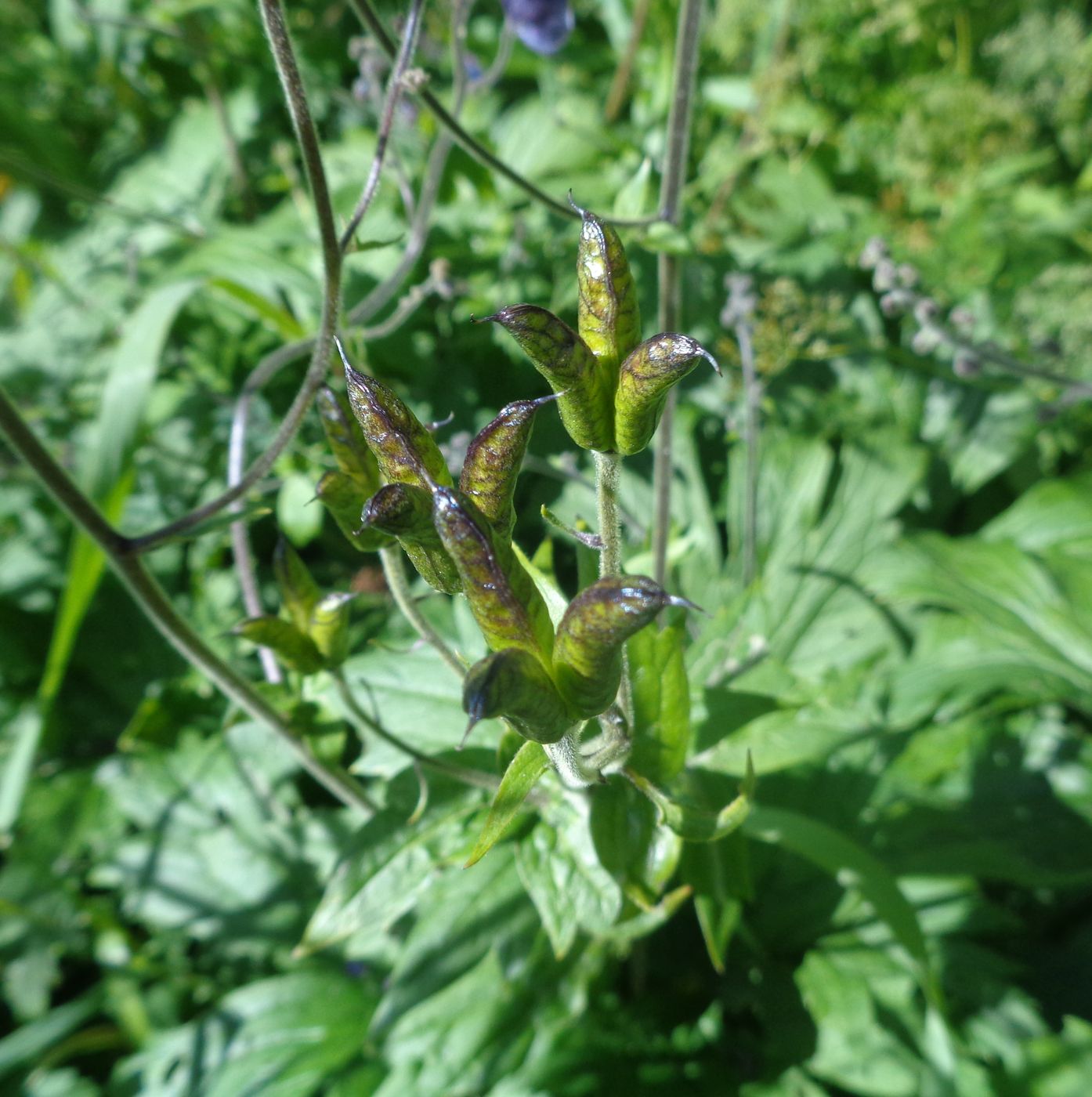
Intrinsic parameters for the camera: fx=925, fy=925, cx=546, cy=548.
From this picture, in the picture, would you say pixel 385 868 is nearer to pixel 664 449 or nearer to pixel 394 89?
pixel 664 449

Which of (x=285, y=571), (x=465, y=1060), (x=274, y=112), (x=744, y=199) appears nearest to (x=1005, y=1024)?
(x=465, y=1060)

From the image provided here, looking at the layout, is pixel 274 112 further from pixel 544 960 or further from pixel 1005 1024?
pixel 1005 1024

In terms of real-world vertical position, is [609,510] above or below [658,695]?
above

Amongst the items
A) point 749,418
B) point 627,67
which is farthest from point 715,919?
point 627,67

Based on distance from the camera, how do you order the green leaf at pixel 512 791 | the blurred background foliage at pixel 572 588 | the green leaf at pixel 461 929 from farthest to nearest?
the blurred background foliage at pixel 572 588 → the green leaf at pixel 461 929 → the green leaf at pixel 512 791

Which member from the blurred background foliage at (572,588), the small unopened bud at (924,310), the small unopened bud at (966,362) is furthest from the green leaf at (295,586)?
the small unopened bud at (966,362)

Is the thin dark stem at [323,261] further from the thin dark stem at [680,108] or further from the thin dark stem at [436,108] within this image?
the thin dark stem at [680,108]

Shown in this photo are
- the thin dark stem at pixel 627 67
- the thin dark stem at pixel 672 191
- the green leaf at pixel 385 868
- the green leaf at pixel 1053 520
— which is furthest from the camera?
the thin dark stem at pixel 627 67
